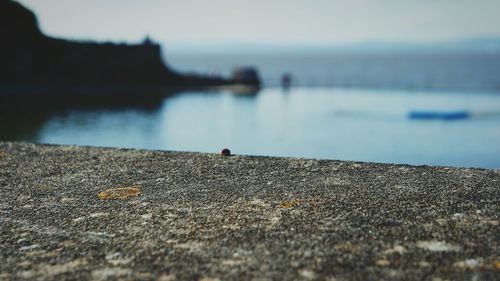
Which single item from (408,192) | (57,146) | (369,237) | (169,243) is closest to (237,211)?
(169,243)

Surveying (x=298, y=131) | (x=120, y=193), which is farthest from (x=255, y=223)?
(x=298, y=131)

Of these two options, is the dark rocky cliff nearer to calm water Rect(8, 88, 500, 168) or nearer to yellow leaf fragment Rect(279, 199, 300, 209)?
calm water Rect(8, 88, 500, 168)

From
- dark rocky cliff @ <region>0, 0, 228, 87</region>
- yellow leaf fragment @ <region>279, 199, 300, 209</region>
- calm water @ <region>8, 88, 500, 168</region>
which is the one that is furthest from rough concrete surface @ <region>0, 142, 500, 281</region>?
dark rocky cliff @ <region>0, 0, 228, 87</region>

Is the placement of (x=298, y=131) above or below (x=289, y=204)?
above

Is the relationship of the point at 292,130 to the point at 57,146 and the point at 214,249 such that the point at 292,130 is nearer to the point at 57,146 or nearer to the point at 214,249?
the point at 57,146

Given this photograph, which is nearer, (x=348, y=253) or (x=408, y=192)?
(x=348, y=253)

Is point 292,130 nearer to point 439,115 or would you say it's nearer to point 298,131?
point 298,131
